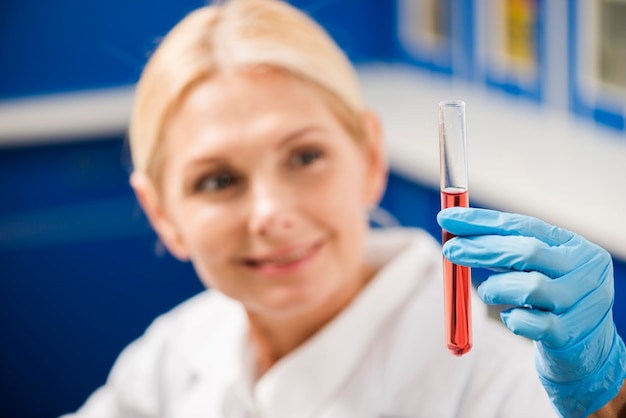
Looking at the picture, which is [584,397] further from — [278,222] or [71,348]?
[71,348]

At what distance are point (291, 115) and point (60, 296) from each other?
2.24 metres

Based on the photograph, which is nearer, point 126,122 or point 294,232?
point 294,232

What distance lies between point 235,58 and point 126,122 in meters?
2.18

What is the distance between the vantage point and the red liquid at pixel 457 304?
2.85 feet

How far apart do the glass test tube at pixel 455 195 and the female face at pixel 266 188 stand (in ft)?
1.15

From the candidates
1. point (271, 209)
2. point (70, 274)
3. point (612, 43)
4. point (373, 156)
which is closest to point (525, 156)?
point (612, 43)

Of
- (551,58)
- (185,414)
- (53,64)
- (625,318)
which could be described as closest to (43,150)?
(53,64)

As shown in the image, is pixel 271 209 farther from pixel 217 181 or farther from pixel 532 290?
pixel 532 290

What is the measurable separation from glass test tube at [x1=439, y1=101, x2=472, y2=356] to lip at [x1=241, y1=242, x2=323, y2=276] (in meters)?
0.36

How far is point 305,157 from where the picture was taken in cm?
124

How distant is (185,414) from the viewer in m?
1.39

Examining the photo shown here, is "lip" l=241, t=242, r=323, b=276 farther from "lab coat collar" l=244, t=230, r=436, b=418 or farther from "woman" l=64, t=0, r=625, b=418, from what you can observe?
"lab coat collar" l=244, t=230, r=436, b=418

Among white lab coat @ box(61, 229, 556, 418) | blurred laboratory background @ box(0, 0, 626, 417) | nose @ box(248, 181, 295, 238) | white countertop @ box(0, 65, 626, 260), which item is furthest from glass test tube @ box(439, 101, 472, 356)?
blurred laboratory background @ box(0, 0, 626, 417)

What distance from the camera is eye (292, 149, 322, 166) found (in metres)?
1.23
